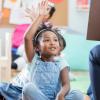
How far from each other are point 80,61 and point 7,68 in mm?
673

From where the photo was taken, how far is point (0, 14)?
230cm

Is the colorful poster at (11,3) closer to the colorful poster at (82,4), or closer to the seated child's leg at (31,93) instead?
the colorful poster at (82,4)

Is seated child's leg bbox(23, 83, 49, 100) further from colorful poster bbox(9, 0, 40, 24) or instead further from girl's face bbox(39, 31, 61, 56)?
colorful poster bbox(9, 0, 40, 24)

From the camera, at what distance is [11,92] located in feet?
4.77

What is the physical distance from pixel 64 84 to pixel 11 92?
0.30 meters

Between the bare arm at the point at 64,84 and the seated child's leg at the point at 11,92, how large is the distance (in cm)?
25

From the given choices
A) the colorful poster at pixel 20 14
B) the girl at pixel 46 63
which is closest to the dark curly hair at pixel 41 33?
the girl at pixel 46 63

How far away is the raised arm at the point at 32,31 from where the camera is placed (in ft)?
4.36

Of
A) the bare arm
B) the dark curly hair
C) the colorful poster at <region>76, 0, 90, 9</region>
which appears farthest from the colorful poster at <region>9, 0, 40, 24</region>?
the bare arm

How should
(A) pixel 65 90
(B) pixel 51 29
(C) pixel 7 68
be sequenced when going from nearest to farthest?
(A) pixel 65 90
(B) pixel 51 29
(C) pixel 7 68

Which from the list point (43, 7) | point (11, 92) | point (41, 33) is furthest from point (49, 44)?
point (11, 92)

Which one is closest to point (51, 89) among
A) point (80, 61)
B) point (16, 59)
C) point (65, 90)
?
point (65, 90)

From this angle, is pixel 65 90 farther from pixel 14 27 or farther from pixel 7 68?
pixel 14 27

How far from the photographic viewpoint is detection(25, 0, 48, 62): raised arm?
4.36 ft
